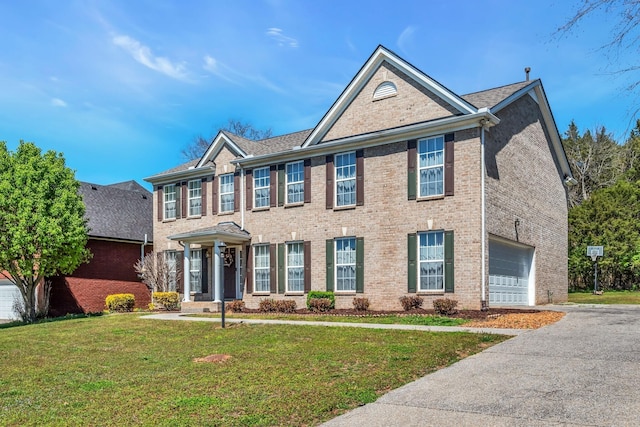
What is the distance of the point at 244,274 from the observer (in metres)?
22.1

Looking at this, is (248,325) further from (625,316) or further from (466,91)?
(466,91)

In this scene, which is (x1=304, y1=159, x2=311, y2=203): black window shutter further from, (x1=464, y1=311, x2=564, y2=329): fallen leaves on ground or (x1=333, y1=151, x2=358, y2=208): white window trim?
(x1=464, y1=311, x2=564, y2=329): fallen leaves on ground

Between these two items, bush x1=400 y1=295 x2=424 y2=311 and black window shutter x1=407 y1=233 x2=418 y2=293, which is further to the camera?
black window shutter x1=407 y1=233 x2=418 y2=293

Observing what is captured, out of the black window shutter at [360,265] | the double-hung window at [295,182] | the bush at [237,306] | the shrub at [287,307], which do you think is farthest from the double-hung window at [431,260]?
the bush at [237,306]

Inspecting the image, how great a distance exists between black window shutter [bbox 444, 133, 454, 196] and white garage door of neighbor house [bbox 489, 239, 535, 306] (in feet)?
7.91

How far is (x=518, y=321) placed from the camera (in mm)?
13641

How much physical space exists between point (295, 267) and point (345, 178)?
379 centimetres

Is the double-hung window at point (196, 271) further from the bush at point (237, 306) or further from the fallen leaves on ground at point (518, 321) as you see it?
the fallen leaves on ground at point (518, 321)

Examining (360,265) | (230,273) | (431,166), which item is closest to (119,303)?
(230,273)

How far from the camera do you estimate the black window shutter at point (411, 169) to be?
17969 millimetres

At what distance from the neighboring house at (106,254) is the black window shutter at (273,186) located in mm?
9067

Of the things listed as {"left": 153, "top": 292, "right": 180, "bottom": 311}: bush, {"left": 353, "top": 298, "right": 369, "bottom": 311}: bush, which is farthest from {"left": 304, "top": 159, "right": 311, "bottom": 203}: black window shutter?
{"left": 153, "top": 292, "right": 180, "bottom": 311}: bush

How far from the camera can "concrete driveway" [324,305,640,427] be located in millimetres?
6191

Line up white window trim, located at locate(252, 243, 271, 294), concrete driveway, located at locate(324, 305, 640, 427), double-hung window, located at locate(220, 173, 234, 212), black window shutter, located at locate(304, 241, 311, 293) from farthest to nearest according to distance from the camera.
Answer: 1. double-hung window, located at locate(220, 173, 234, 212)
2. white window trim, located at locate(252, 243, 271, 294)
3. black window shutter, located at locate(304, 241, 311, 293)
4. concrete driveway, located at locate(324, 305, 640, 427)
